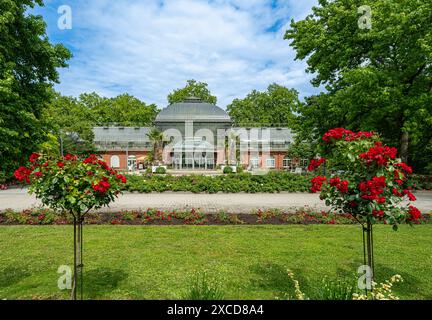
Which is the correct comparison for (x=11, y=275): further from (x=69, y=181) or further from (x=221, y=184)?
(x=221, y=184)

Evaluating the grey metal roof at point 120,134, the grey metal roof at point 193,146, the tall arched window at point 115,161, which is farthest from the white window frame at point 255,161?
the tall arched window at point 115,161

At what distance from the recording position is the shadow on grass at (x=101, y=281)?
14.8 ft

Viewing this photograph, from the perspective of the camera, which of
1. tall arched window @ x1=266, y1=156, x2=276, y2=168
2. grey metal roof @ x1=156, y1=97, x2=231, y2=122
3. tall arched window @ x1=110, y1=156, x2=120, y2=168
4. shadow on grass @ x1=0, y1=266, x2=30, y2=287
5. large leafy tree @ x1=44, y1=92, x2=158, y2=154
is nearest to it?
shadow on grass @ x1=0, y1=266, x2=30, y2=287

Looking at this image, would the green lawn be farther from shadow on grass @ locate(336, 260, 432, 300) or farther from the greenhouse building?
the greenhouse building

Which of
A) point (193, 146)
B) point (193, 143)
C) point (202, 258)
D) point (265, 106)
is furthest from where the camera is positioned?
point (265, 106)

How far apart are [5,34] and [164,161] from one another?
1260 inches

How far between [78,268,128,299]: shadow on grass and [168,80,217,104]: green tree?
57170 mm

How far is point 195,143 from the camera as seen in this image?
40.7 meters

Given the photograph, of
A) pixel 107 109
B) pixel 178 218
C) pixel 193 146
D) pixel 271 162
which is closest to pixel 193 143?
pixel 193 146

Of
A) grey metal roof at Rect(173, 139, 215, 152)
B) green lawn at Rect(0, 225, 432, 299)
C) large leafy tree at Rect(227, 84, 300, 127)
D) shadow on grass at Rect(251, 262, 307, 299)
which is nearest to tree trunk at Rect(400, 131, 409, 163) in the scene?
green lawn at Rect(0, 225, 432, 299)

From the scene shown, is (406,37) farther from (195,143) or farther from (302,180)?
(195,143)

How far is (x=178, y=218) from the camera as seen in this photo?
9.70 m

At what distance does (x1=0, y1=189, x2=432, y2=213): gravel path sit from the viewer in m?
11.8

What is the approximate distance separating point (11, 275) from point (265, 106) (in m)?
61.7
